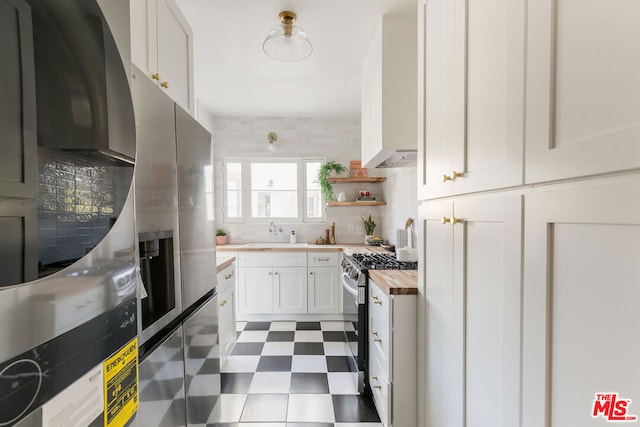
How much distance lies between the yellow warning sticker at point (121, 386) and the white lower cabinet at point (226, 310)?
1.51m

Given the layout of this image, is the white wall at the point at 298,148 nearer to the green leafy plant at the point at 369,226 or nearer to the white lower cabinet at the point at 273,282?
the green leafy plant at the point at 369,226

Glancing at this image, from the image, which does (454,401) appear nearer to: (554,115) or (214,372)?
(554,115)

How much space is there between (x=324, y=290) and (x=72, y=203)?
9.67 ft

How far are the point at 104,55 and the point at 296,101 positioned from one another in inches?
113

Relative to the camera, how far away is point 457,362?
1.00 meters

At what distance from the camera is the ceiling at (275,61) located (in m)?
1.74

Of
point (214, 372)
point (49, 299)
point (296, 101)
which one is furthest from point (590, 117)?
point (296, 101)

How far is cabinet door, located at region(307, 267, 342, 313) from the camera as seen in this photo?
3.21m

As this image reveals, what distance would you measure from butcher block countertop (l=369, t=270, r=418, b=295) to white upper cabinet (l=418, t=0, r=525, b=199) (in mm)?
479

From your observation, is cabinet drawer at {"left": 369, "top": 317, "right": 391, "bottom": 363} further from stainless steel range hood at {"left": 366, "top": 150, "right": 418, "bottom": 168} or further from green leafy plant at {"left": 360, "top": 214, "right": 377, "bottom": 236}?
green leafy plant at {"left": 360, "top": 214, "right": 377, "bottom": 236}

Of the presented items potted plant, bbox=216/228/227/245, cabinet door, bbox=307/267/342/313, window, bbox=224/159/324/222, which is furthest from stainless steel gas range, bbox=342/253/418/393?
potted plant, bbox=216/228/227/245

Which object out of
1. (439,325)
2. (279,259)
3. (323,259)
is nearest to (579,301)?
(439,325)

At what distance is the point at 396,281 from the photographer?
152 centimetres

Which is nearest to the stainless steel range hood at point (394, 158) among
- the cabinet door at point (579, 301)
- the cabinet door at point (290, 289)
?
the cabinet door at point (579, 301)
